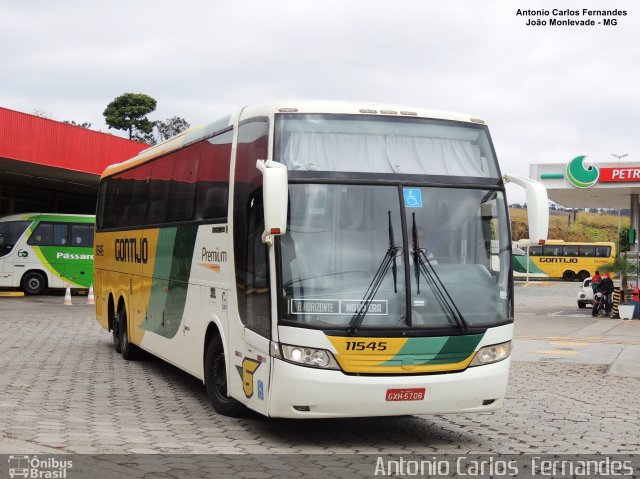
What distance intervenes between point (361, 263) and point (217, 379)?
2.53 metres

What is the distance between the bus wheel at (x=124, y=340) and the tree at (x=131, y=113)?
7471cm

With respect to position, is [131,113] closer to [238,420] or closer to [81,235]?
[81,235]

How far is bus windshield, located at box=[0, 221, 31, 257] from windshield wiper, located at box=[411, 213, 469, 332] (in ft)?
87.7

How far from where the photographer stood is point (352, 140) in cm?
829

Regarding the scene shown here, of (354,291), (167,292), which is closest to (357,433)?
(354,291)

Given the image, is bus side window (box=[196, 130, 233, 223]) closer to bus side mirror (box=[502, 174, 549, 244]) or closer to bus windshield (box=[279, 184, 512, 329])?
bus windshield (box=[279, 184, 512, 329])

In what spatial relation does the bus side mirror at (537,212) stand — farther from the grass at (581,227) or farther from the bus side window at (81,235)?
the grass at (581,227)

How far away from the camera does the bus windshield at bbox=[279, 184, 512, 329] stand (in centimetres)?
769

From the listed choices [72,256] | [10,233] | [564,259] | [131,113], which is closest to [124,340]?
[10,233]

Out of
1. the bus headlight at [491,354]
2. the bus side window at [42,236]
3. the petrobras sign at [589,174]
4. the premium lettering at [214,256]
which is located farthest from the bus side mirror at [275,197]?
the bus side window at [42,236]

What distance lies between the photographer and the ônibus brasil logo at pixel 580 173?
2891cm

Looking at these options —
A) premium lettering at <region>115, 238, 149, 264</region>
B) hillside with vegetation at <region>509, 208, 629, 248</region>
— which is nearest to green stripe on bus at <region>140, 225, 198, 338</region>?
premium lettering at <region>115, 238, 149, 264</region>

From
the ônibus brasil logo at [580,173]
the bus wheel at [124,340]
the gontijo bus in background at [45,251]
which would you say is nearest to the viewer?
the bus wheel at [124,340]

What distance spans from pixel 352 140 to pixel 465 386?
238 centimetres
